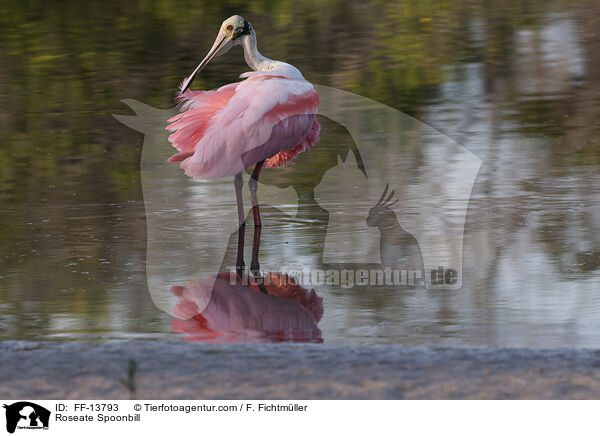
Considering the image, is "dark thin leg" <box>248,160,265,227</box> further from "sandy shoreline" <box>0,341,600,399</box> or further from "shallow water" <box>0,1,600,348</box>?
"sandy shoreline" <box>0,341,600,399</box>

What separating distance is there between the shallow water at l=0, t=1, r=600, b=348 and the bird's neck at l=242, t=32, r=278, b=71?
0.97 m

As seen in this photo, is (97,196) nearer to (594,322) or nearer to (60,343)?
(60,343)

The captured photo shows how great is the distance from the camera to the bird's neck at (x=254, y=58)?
8125 millimetres

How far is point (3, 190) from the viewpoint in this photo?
8781mm

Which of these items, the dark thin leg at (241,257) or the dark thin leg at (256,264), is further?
the dark thin leg at (241,257)

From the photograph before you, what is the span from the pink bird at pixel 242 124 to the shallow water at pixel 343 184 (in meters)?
0.42

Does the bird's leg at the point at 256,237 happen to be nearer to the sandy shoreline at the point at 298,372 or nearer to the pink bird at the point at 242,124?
the pink bird at the point at 242,124

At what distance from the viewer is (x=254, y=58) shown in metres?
8.21

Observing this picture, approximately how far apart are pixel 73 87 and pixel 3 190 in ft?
15.8
